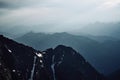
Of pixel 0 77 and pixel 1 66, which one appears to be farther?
pixel 1 66

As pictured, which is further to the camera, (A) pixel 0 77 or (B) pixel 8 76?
(B) pixel 8 76
